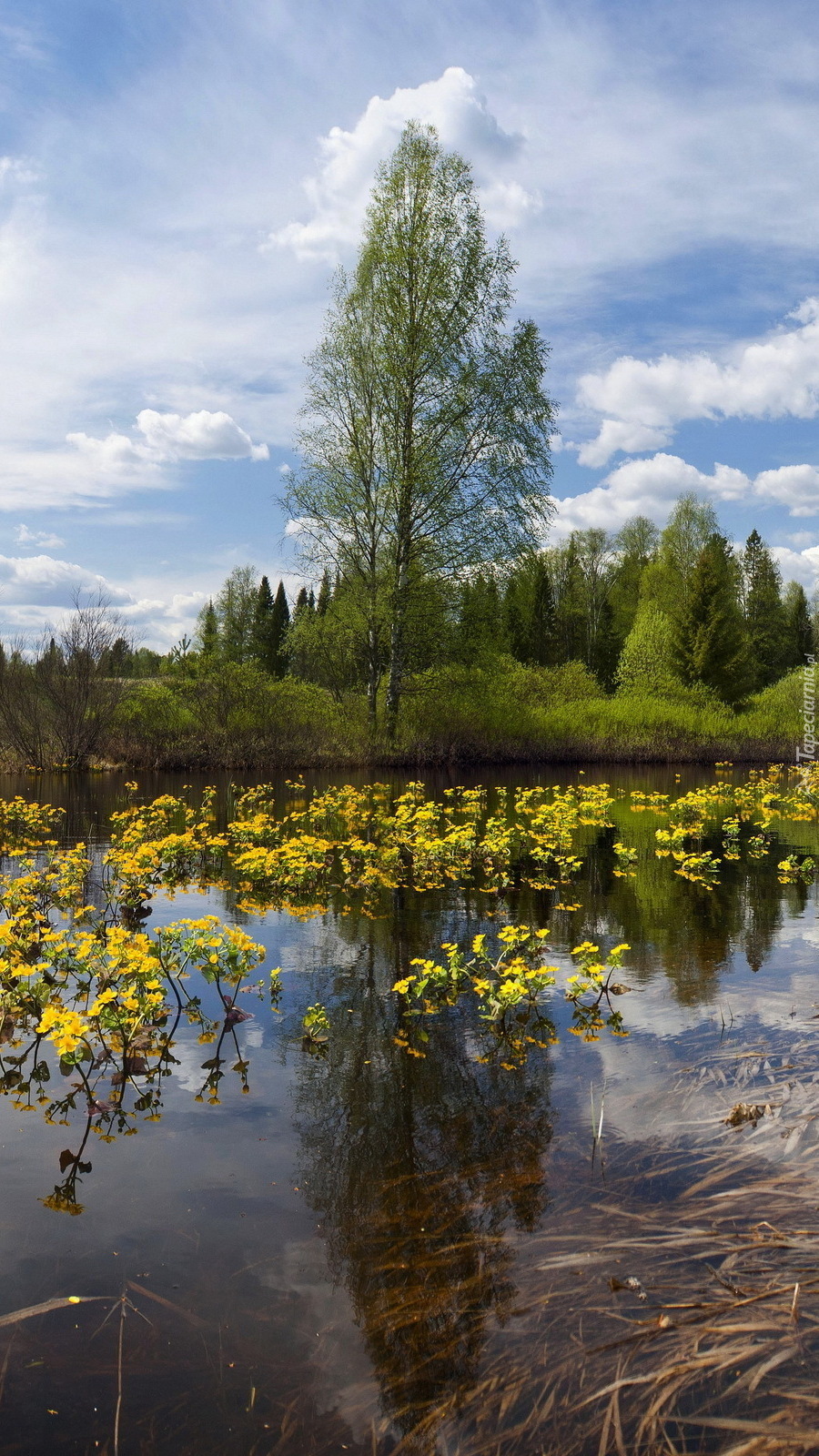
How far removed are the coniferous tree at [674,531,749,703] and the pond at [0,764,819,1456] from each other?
130ft

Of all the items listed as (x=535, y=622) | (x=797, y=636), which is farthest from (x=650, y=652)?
(x=797, y=636)

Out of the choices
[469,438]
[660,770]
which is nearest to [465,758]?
[660,770]

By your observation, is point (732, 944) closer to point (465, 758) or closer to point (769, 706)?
point (465, 758)

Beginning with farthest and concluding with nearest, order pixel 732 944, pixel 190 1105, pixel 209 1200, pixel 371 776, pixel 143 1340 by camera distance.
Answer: pixel 371 776 < pixel 732 944 < pixel 190 1105 < pixel 209 1200 < pixel 143 1340

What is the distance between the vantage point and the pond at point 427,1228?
220 centimetres

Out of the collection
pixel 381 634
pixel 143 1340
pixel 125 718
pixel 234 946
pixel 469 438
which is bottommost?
pixel 143 1340

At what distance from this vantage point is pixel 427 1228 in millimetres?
2938

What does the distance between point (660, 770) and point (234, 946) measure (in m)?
22.8

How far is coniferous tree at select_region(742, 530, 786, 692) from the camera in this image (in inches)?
2373

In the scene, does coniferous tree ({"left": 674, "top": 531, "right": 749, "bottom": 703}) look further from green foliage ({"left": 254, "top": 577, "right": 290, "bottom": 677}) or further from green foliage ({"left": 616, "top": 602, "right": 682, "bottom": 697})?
green foliage ({"left": 254, "top": 577, "right": 290, "bottom": 677})

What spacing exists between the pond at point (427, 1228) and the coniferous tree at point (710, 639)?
39589 mm

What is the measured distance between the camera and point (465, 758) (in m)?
24.9

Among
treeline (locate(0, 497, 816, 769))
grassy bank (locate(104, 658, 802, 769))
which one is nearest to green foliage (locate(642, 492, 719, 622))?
treeline (locate(0, 497, 816, 769))

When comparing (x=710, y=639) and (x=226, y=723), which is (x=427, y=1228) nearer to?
(x=226, y=723)
